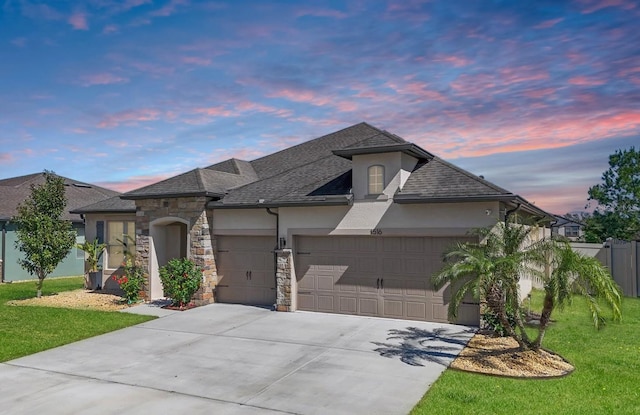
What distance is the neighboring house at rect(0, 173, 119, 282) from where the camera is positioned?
24344 mm

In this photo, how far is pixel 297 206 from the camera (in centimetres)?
1475

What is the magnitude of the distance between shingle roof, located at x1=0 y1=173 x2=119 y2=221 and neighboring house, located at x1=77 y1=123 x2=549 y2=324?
12263 millimetres

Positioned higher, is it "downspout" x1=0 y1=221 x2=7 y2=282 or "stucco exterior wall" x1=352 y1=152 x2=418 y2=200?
"stucco exterior wall" x1=352 y1=152 x2=418 y2=200

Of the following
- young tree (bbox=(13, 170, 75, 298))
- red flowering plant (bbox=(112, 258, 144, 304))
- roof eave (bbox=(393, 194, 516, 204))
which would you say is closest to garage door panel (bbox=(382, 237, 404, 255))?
roof eave (bbox=(393, 194, 516, 204))

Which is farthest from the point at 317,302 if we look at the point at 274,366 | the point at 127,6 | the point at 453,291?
the point at 127,6

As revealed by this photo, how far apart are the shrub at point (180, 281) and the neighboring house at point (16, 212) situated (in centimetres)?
675

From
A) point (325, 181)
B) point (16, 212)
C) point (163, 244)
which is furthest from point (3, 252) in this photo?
point (325, 181)

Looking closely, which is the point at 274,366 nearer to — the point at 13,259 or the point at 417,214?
the point at 417,214

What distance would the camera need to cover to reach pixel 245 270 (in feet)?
53.6

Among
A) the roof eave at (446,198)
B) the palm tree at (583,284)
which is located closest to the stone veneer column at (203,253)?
the roof eave at (446,198)

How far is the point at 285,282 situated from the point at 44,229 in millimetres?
9743

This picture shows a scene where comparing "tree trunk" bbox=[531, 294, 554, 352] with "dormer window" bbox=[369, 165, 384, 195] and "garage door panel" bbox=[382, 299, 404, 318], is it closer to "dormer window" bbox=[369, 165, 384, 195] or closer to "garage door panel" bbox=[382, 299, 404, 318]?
"garage door panel" bbox=[382, 299, 404, 318]

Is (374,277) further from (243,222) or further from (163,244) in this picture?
(163,244)

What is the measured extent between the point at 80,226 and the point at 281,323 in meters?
19.8
